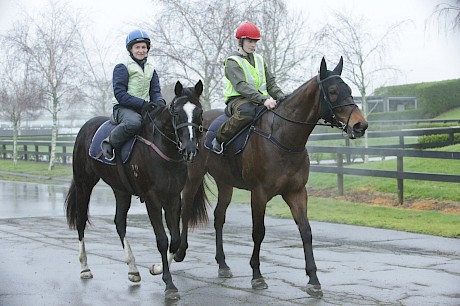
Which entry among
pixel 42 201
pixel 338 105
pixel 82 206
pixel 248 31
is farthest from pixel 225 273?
pixel 42 201

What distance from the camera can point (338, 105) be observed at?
782 centimetres

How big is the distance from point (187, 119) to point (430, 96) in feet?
103

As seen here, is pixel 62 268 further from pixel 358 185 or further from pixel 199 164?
pixel 358 185

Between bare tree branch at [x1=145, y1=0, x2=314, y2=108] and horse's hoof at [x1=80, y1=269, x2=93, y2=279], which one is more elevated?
bare tree branch at [x1=145, y1=0, x2=314, y2=108]

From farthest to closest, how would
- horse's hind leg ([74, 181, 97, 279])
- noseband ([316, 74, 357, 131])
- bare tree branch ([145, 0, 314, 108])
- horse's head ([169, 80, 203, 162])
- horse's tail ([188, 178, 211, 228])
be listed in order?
bare tree branch ([145, 0, 314, 108]), horse's tail ([188, 178, 211, 228]), horse's hind leg ([74, 181, 97, 279]), noseband ([316, 74, 357, 131]), horse's head ([169, 80, 203, 162])

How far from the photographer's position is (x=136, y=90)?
863 centimetres

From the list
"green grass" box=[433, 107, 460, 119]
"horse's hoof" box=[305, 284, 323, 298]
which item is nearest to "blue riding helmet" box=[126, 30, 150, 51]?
"horse's hoof" box=[305, 284, 323, 298]

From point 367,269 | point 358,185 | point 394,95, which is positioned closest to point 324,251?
point 367,269

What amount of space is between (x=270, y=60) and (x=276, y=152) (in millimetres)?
16254

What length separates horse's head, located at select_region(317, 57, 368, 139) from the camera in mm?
7645

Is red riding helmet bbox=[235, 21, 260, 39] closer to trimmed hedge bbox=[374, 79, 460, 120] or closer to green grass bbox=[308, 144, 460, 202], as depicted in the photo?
green grass bbox=[308, 144, 460, 202]

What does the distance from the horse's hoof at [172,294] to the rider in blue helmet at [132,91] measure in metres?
1.79

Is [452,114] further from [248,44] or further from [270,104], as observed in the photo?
[270,104]

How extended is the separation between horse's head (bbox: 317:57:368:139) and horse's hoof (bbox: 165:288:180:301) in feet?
7.76
